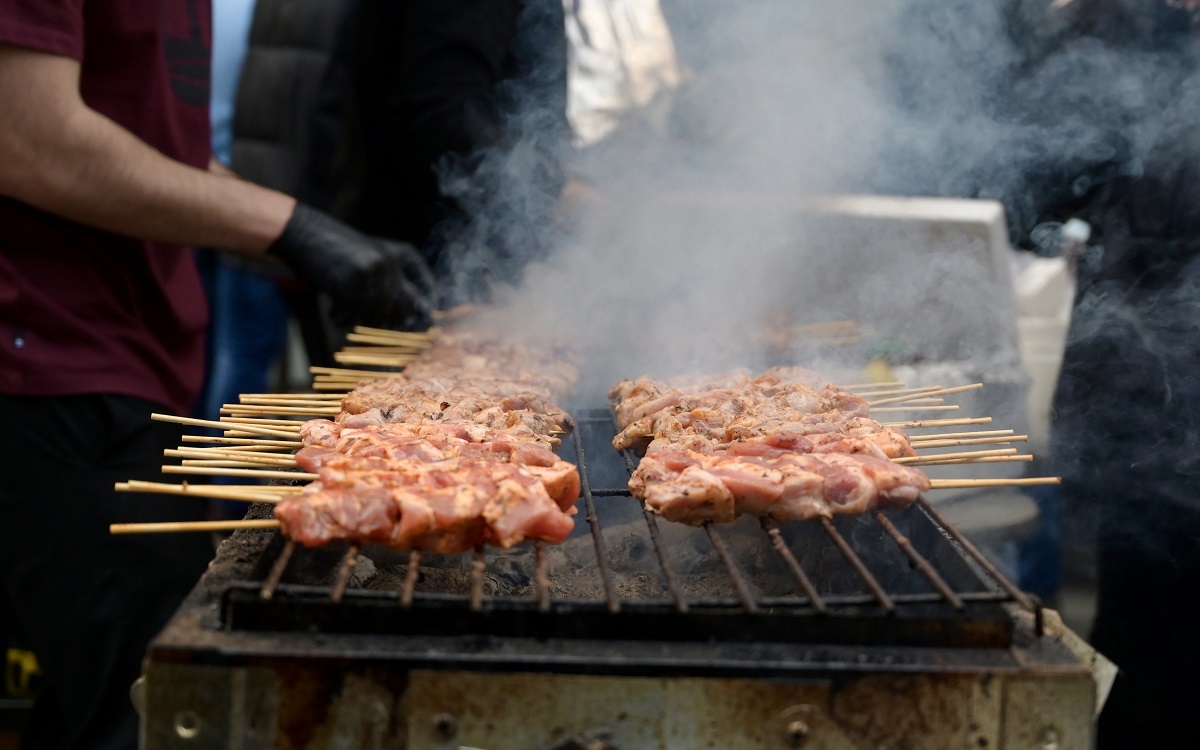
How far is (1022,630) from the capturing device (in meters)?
2.15

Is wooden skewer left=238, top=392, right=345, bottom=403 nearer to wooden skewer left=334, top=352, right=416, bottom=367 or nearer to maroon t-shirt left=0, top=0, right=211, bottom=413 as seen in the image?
wooden skewer left=334, top=352, right=416, bottom=367

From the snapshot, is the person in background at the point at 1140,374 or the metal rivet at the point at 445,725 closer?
the metal rivet at the point at 445,725

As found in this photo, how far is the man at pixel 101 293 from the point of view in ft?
10.6

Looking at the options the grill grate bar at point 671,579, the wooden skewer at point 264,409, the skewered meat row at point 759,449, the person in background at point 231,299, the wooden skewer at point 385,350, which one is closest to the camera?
the grill grate bar at point 671,579

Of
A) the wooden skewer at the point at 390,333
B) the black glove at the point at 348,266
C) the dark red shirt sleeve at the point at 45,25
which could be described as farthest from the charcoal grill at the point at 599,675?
the wooden skewer at the point at 390,333

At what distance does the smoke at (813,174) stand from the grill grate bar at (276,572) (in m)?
2.62

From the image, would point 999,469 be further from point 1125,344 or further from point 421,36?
point 421,36

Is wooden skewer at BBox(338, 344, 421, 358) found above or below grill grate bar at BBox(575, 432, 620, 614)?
above

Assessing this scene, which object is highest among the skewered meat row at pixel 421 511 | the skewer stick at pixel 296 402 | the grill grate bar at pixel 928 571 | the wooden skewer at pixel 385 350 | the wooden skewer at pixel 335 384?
the wooden skewer at pixel 385 350

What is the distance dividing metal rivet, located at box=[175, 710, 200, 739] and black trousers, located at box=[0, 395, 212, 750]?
54.0 inches

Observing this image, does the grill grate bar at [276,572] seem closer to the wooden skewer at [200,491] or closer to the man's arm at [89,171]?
the wooden skewer at [200,491]

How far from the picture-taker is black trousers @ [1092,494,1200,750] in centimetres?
419

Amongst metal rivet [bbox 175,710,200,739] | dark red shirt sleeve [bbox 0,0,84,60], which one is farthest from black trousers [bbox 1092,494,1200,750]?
dark red shirt sleeve [bbox 0,0,84,60]

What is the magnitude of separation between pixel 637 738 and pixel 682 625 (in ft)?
0.84
